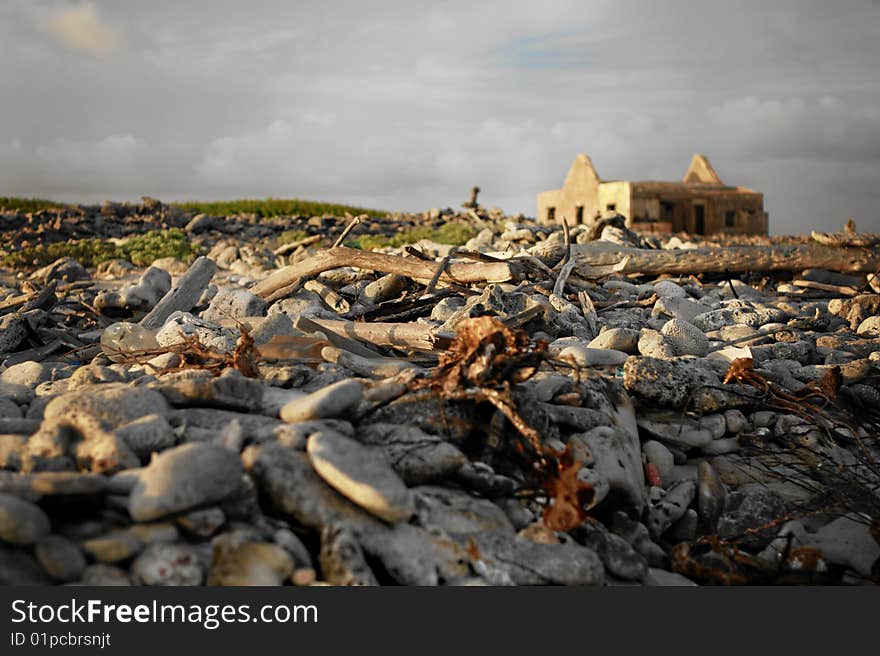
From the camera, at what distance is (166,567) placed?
2.48 m

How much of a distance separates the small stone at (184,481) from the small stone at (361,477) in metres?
0.31

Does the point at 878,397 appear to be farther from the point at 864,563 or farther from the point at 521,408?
the point at 521,408

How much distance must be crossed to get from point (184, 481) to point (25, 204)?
2939cm

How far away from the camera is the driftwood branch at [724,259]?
8.52 meters

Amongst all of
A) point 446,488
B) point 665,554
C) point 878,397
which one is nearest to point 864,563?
point 665,554

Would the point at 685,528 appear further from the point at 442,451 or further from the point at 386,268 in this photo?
the point at 386,268

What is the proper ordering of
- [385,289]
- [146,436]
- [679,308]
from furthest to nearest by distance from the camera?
[679,308], [385,289], [146,436]

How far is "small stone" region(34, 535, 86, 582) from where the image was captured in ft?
7.96

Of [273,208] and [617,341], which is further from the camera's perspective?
[273,208]

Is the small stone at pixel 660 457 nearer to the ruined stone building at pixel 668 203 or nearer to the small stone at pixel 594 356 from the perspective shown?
the small stone at pixel 594 356

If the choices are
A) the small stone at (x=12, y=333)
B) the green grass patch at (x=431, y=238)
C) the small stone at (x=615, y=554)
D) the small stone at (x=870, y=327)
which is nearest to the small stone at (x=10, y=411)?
the small stone at (x=615, y=554)

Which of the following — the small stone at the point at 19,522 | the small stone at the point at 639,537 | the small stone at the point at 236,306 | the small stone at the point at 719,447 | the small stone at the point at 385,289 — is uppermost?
the small stone at the point at 385,289

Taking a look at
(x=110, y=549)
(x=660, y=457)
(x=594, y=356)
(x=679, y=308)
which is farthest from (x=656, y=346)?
(x=110, y=549)

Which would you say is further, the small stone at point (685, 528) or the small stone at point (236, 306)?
the small stone at point (236, 306)
